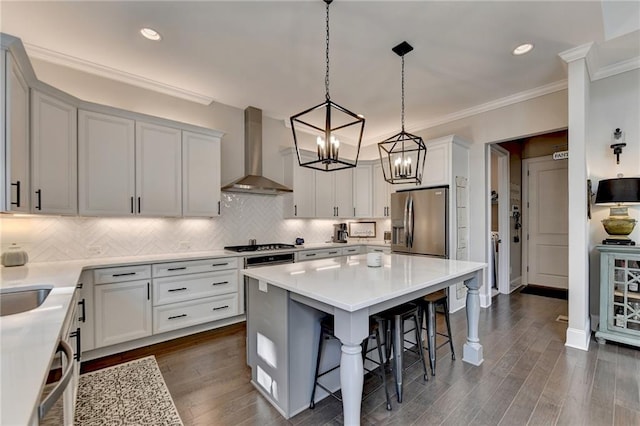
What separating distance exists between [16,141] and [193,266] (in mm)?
1833

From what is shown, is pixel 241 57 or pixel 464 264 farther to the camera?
pixel 241 57

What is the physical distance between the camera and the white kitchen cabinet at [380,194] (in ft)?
16.9

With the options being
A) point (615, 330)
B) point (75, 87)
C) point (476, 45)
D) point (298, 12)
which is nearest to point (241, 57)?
point (298, 12)

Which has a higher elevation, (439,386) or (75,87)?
(75,87)

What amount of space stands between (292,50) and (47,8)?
1.98 m

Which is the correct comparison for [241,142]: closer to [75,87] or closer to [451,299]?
[75,87]

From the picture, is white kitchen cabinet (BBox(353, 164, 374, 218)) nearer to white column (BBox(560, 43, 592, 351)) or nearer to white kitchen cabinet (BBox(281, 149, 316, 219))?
white kitchen cabinet (BBox(281, 149, 316, 219))

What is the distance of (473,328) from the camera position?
8.75 feet

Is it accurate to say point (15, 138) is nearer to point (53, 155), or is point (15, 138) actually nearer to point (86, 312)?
point (53, 155)

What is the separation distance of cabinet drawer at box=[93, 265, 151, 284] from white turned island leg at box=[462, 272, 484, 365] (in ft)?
10.4

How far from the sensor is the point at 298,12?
7.77ft

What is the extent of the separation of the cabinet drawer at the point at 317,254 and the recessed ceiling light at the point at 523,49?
3.43 metres

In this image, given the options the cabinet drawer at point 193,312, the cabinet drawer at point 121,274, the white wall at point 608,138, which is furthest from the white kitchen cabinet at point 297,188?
the white wall at point 608,138

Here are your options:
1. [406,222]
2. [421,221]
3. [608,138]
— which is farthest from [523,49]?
[406,222]
